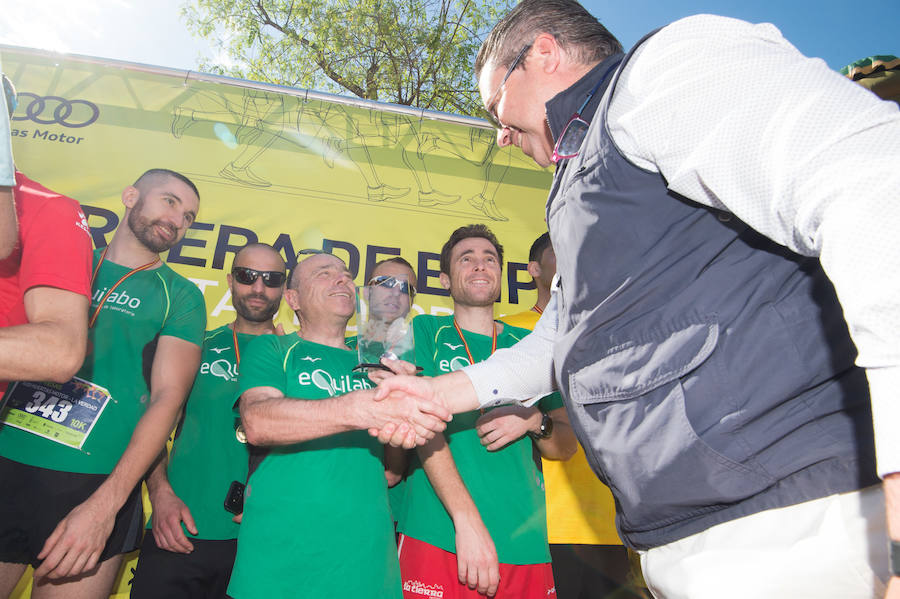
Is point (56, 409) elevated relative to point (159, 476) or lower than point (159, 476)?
elevated

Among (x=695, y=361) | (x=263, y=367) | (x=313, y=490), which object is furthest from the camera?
(x=263, y=367)

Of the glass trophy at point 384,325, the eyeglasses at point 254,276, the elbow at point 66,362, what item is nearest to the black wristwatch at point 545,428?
the glass trophy at point 384,325

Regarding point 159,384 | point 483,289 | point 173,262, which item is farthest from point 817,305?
point 173,262

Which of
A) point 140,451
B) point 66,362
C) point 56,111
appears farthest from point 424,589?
point 56,111

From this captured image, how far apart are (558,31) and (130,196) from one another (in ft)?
9.46

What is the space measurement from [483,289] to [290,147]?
1.83m

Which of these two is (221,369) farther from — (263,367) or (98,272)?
(98,272)

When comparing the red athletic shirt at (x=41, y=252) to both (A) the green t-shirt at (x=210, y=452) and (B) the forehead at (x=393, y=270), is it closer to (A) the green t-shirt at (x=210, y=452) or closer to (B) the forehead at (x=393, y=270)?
(A) the green t-shirt at (x=210, y=452)

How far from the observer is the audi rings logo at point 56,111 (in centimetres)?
357

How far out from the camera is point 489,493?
8.59 feet

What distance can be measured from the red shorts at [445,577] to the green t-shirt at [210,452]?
91 cm

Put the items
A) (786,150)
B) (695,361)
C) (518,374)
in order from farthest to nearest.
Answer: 1. (518,374)
2. (695,361)
3. (786,150)

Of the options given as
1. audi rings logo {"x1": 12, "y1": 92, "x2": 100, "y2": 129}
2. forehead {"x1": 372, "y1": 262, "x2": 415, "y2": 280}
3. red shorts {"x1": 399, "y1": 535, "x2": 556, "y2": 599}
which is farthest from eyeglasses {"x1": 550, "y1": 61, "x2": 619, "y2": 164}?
audi rings logo {"x1": 12, "y1": 92, "x2": 100, "y2": 129}

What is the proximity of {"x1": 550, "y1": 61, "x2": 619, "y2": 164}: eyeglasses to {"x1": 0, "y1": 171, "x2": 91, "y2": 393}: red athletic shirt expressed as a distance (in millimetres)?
1501
